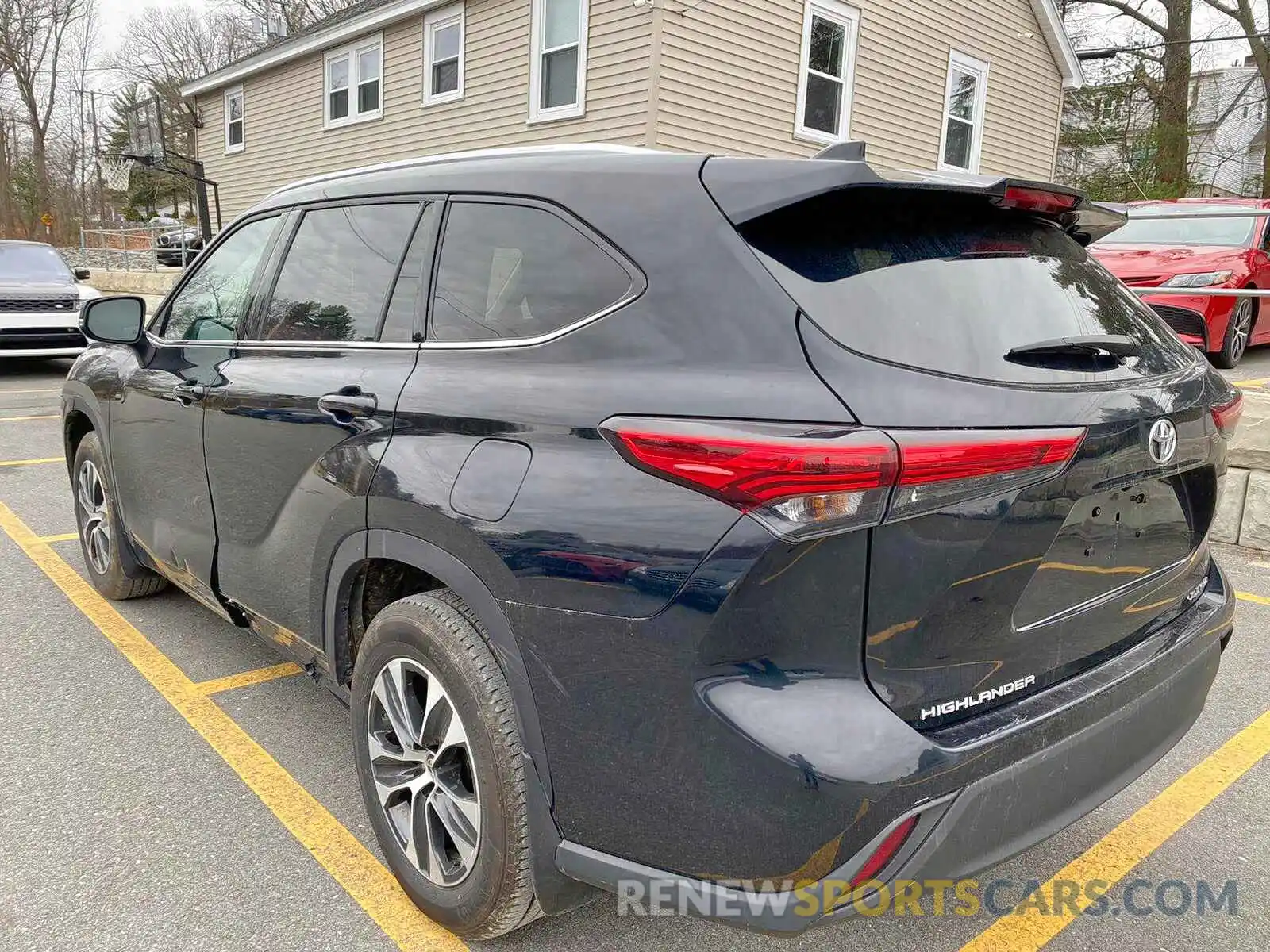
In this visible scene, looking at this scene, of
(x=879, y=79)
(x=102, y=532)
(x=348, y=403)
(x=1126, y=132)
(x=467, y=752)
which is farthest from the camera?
(x=1126, y=132)

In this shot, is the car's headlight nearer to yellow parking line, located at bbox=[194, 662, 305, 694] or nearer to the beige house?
the beige house

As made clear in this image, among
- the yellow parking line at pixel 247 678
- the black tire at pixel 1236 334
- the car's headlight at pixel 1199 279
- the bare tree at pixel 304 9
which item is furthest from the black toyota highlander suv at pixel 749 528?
the bare tree at pixel 304 9

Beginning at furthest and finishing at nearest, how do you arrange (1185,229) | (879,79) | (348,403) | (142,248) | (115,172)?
(115,172)
(142,248)
(879,79)
(1185,229)
(348,403)

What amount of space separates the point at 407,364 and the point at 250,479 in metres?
0.84

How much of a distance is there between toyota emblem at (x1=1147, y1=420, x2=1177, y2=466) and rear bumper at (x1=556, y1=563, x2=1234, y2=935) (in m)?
0.46

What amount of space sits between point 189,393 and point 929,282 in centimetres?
252

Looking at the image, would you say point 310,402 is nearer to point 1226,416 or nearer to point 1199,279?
point 1226,416

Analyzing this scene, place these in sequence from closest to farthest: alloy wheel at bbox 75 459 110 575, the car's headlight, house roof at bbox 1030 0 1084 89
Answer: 1. alloy wheel at bbox 75 459 110 575
2. the car's headlight
3. house roof at bbox 1030 0 1084 89

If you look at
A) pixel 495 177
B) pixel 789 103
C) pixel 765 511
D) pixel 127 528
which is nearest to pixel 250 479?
pixel 495 177

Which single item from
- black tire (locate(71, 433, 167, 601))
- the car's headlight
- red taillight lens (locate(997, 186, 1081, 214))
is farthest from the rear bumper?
the car's headlight

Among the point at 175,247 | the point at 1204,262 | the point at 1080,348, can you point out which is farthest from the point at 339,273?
the point at 175,247

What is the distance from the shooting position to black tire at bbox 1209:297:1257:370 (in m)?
9.34

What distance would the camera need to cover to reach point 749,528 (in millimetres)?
1616

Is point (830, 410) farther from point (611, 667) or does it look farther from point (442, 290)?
point (442, 290)
